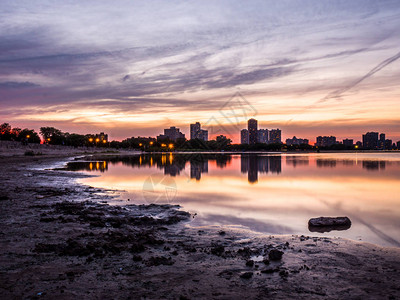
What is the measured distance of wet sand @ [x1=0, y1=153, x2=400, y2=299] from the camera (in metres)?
6.55

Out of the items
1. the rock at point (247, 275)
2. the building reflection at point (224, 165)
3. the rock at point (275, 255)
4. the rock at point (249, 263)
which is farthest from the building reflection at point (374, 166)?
the rock at point (247, 275)

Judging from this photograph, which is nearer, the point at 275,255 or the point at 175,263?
the point at 175,263

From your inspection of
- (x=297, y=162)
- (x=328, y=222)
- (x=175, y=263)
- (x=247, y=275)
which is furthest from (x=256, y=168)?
(x=247, y=275)

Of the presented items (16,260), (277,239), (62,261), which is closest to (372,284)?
(277,239)

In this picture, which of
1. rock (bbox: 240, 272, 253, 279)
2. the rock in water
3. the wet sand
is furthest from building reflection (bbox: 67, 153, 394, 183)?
rock (bbox: 240, 272, 253, 279)

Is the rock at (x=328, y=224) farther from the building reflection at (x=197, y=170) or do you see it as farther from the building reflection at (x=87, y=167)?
the building reflection at (x=87, y=167)

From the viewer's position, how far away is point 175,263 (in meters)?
8.20

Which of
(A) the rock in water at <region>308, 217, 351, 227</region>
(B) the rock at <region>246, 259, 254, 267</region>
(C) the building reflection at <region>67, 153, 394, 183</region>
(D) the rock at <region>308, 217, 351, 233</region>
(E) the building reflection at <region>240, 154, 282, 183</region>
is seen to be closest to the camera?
(B) the rock at <region>246, 259, 254, 267</region>

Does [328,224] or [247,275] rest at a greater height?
[247,275]

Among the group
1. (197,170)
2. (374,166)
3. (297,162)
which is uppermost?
(197,170)

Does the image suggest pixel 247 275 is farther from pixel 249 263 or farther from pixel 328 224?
pixel 328 224

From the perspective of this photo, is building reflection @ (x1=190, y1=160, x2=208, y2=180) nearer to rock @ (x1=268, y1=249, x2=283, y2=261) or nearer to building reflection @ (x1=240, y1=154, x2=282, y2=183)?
building reflection @ (x1=240, y1=154, x2=282, y2=183)

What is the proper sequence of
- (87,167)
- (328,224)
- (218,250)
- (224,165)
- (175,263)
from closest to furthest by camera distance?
(175,263), (218,250), (328,224), (87,167), (224,165)

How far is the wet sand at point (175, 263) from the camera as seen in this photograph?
6551 millimetres
